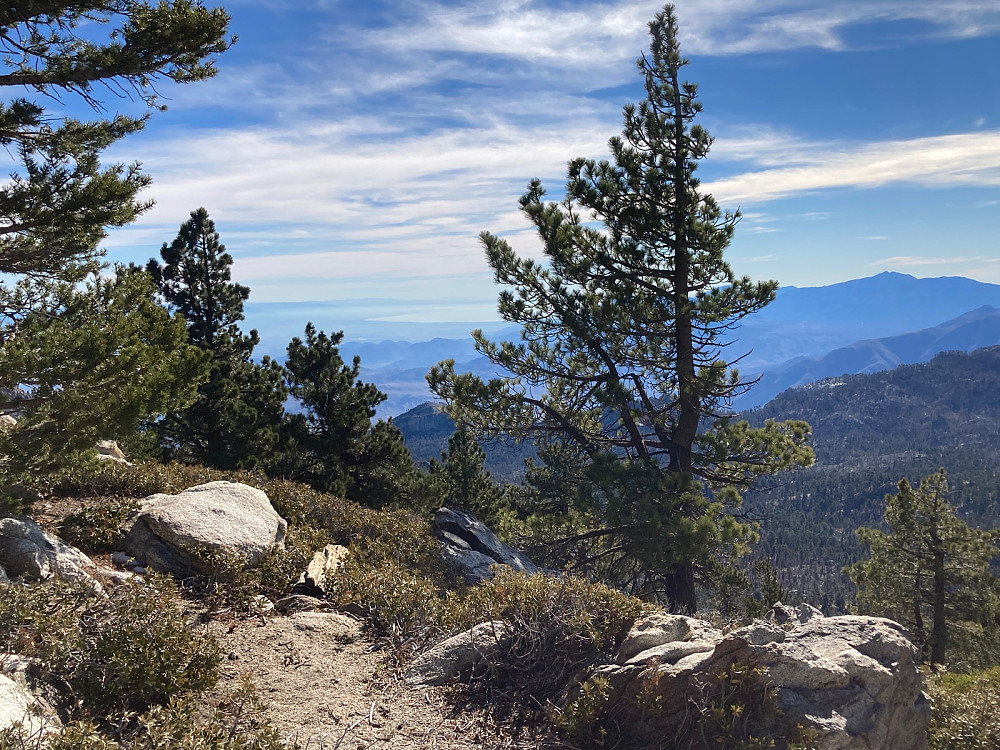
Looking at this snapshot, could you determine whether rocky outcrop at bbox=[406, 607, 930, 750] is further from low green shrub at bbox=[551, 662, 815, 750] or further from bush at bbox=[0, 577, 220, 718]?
bush at bbox=[0, 577, 220, 718]

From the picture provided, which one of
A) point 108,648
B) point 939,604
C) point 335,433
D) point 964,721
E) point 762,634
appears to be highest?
point 108,648

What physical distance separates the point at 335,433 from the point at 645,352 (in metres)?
13.4

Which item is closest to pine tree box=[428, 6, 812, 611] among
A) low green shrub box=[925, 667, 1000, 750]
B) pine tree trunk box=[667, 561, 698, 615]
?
pine tree trunk box=[667, 561, 698, 615]

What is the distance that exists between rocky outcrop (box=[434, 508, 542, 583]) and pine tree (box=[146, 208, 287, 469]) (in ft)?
33.5

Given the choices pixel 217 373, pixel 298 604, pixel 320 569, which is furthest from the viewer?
pixel 217 373

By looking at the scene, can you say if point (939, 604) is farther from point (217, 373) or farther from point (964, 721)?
point (217, 373)

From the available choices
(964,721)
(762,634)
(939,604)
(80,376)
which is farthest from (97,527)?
(939,604)

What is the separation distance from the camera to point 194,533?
863 cm

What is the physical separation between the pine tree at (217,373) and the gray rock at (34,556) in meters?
13.6

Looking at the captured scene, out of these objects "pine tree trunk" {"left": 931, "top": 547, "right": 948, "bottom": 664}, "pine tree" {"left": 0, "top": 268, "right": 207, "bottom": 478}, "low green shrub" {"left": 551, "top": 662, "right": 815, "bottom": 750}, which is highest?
"pine tree" {"left": 0, "top": 268, "right": 207, "bottom": 478}

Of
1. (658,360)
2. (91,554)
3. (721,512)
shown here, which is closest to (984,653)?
(721,512)

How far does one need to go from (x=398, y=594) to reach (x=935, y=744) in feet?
20.6

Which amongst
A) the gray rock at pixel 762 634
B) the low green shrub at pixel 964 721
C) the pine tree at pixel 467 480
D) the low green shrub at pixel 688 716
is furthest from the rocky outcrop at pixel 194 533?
the pine tree at pixel 467 480

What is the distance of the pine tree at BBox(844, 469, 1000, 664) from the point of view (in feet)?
76.7
